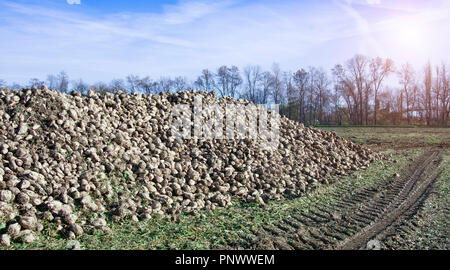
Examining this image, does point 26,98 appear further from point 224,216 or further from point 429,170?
point 429,170

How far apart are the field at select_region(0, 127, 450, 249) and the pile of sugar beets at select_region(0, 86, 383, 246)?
8.4 inches

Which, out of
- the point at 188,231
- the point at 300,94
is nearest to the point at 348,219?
the point at 188,231

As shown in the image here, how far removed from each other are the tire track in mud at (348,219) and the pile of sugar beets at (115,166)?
2.67ft

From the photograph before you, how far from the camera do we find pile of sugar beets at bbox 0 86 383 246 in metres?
4.24

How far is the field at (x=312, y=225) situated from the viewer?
390cm

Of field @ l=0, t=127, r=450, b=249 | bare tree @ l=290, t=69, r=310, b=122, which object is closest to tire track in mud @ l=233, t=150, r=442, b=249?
field @ l=0, t=127, r=450, b=249

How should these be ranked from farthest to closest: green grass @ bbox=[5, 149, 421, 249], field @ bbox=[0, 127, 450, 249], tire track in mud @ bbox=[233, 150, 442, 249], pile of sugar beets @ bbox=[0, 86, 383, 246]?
pile of sugar beets @ bbox=[0, 86, 383, 246] < tire track in mud @ bbox=[233, 150, 442, 249] < field @ bbox=[0, 127, 450, 249] < green grass @ bbox=[5, 149, 421, 249]

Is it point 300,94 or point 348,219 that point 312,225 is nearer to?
point 348,219

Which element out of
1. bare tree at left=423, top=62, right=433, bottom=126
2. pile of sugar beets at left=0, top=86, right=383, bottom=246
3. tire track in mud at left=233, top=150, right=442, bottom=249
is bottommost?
tire track in mud at left=233, top=150, right=442, bottom=249

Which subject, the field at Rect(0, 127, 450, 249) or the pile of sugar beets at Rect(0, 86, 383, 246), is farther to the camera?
the pile of sugar beets at Rect(0, 86, 383, 246)

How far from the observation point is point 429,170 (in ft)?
28.8

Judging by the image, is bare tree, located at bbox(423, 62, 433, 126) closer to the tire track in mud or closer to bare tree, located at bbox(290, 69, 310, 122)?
bare tree, located at bbox(290, 69, 310, 122)

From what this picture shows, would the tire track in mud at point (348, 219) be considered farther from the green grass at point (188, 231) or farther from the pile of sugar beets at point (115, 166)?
the pile of sugar beets at point (115, 166)
